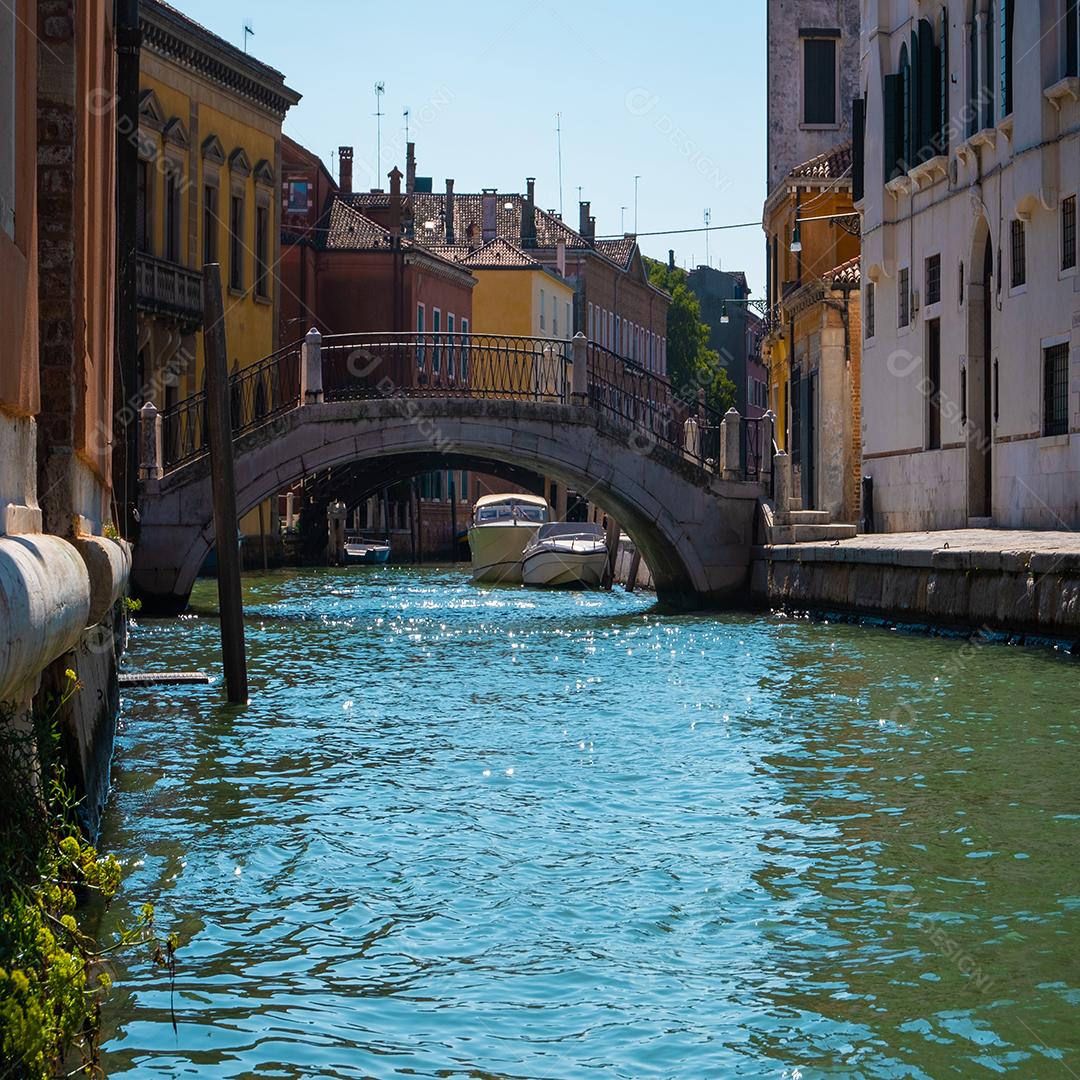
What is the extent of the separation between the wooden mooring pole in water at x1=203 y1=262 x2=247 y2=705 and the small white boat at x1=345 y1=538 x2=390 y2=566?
2880 centimetres

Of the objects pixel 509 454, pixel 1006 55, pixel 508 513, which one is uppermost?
pixel 1006 55

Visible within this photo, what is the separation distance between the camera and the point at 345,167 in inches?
1994

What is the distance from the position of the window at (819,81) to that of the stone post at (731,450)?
13985 millimetres

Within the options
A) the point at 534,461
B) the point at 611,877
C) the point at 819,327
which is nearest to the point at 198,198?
the point at 819,327

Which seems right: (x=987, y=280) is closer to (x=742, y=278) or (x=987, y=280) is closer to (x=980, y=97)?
(x=980, y=97)

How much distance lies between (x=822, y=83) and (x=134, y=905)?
103ft

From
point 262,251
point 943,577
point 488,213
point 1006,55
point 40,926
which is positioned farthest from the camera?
point 488,213

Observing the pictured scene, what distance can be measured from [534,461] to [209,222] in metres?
12.7

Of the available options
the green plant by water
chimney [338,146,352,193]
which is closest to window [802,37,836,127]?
chimney [338,146,352,193]

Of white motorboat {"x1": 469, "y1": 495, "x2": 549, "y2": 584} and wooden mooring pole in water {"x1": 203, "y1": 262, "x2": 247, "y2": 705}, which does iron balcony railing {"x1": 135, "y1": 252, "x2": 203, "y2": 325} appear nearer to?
white motorboat {"x1": 469, "y1": 495, "x2": 549, "y2": 584}

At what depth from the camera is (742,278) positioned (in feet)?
292

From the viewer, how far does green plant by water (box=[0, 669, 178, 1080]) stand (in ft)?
10.8

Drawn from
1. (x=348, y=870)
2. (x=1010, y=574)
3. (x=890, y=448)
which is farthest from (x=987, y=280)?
(x=348, y=870)

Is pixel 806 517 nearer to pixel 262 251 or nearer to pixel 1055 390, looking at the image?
pixel 1055 390
